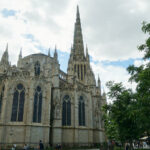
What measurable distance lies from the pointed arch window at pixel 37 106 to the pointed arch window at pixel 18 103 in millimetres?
1837

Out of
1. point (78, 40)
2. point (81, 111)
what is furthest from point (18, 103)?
point (78, 40)

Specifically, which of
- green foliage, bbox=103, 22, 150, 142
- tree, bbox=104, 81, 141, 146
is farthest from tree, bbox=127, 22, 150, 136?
tree, bbox=104, 81, 141, 146

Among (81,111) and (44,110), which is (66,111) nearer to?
(81,111)

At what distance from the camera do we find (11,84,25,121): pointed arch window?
2311 cm

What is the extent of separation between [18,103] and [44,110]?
159 inches

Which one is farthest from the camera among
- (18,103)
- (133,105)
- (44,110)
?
(44,110)

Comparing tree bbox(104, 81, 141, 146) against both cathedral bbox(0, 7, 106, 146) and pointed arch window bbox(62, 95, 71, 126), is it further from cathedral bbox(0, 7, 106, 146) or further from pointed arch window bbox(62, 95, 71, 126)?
pointed arch window bbox(62, 95, 71, 126)

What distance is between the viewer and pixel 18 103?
23.8 meters

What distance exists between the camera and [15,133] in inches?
864

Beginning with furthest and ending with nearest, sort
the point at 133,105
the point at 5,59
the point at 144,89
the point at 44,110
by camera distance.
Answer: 1. the point at 5,59
2. the point at 44,110
3. the point at 133,105
4. the point at 144,89

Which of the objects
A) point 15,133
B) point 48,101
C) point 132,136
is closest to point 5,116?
point 15,133

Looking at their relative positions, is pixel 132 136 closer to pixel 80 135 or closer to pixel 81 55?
pixel 80 135

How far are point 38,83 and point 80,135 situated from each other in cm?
1165

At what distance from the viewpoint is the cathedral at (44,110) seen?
886 inches
